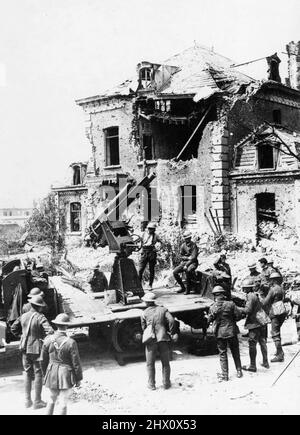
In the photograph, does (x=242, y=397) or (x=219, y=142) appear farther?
(x=219, y=142)

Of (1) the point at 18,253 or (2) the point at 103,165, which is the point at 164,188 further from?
(1) the point at 18,253

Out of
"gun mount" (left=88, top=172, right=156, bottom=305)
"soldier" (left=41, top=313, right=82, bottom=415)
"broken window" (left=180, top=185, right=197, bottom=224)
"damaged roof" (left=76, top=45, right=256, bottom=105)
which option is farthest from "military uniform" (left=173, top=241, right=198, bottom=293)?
"damaged roof" (left=76, top=45, right=256, bottom=105)

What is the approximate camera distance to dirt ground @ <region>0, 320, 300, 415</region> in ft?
24.7

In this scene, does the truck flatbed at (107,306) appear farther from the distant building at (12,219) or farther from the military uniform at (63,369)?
the distant building at (12,219)

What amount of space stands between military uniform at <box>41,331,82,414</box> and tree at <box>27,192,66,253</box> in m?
19.9

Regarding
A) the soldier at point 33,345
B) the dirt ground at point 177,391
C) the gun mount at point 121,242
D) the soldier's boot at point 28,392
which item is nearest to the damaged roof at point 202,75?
the gun mount at point 121,242

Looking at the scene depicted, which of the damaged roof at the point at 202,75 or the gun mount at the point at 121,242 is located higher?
the damaged roof at the point at 202,75

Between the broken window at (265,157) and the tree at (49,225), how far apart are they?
1186 cm

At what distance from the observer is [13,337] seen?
9898mm

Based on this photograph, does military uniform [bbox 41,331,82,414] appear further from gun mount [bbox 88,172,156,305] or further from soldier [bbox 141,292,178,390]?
gun mount [bbox 88,172,156,305]

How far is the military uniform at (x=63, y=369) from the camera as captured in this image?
22.7ft

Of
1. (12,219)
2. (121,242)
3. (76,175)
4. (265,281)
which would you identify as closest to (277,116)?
(76,175)
